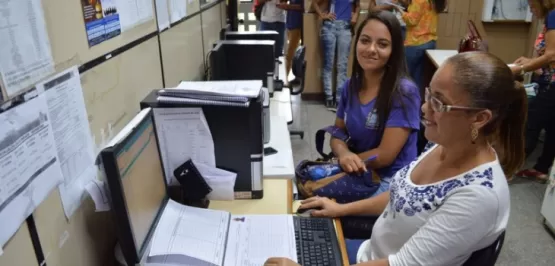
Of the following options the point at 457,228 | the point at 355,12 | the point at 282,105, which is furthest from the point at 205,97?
the point at 355,12

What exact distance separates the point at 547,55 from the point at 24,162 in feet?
9.89

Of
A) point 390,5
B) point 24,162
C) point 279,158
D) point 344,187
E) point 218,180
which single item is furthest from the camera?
point 390,5

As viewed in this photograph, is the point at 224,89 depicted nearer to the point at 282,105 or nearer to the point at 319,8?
the point at 282,105

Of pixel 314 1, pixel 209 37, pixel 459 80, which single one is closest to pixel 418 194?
pixel 459 80

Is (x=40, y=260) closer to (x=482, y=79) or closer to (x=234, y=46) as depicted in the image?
(x=482, y=79)

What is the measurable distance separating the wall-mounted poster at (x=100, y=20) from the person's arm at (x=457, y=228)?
92 centimetres

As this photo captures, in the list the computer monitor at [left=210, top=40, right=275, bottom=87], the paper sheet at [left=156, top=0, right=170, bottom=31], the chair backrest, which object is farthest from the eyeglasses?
the computer monitor at [left=210, top=40, right=275, bottom=87]

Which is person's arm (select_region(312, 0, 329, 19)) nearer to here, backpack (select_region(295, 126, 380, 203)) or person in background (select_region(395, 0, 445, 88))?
person in background (select_region(395, 0, 445, 88))

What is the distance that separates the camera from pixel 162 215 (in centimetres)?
115

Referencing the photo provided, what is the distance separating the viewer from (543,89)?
2.90 meters

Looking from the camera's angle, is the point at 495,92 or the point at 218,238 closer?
the point at 495,92

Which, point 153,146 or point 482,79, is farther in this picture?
point 153,146

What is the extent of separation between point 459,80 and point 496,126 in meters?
0.15

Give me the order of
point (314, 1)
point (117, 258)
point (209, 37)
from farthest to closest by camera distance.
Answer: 1. point (314, 1)
2. point (209, 37)
3. point (117, 258)
